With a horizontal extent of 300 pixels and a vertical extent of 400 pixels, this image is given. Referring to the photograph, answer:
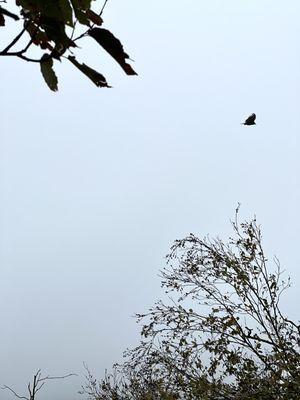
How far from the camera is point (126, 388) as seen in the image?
11070 mm

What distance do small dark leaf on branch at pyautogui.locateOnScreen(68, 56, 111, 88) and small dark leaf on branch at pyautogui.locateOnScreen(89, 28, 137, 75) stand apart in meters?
0.08

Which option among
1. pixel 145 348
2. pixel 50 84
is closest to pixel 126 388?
pixel 145 348

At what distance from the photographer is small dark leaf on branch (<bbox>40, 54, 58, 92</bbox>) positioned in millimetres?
1276

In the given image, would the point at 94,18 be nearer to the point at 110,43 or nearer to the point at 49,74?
the point at 110,43

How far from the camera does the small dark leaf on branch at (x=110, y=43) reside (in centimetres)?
117

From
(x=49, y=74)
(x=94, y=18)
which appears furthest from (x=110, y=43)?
(x=49, y=74)

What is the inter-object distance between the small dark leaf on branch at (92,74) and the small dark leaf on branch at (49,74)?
0.30 ft

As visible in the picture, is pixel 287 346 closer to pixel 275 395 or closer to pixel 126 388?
pixel 275 395

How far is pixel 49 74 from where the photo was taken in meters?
1.28

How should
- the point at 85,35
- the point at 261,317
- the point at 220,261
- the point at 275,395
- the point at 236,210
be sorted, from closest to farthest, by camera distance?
the point at 85,35 → the point at 275,395 → the point at 261,317 → the point at 220,261 → the point at 236,210

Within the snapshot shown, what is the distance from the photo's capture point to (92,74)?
4.06 feet

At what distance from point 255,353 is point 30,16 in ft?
26.4

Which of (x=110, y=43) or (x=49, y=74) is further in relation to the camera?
(x=49, y=74)

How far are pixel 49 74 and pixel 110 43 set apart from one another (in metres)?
0.24
